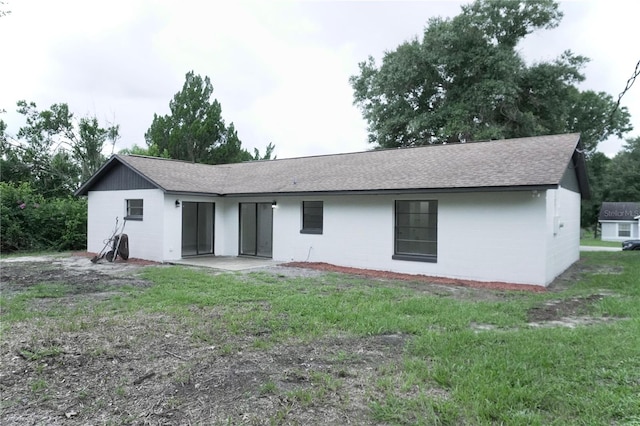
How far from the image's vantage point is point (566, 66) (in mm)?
24125

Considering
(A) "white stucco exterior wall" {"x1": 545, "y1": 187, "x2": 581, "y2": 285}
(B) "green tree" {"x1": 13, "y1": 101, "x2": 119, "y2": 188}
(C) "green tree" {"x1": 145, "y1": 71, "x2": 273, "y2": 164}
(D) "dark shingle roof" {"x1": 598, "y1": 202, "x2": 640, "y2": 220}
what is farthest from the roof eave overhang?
(D) "dark shingle roof" {"x1": 598, "y1": 202, "x2": 640, "y2": 220}

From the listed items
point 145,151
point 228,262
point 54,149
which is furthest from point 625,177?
point 54,149

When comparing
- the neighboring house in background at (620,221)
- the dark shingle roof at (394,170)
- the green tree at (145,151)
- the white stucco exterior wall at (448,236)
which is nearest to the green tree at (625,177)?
the neighboring house in background at (620,221)

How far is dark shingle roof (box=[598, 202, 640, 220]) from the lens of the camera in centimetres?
3384

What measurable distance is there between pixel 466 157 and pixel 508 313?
21.3 ft

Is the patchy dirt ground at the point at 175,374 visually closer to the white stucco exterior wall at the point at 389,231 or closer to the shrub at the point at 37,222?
the white stucco exterior wall at the point at 389,231

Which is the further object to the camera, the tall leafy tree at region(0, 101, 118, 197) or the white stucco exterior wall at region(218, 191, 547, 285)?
the tall leafy tree at region(0, 101, 118, 197)

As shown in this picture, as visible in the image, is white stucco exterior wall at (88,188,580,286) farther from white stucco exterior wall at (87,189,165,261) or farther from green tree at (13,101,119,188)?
green tree at (13,101,119,188)

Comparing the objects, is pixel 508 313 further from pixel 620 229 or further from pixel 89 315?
pixel 620 229

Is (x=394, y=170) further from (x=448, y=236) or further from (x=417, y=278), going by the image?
(x=417, y=278)

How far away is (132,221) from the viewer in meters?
14.3

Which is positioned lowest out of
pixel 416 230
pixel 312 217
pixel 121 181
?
pixel 416 230

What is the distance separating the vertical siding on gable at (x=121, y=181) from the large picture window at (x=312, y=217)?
15.7 ft

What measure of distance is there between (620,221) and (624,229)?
790mm
